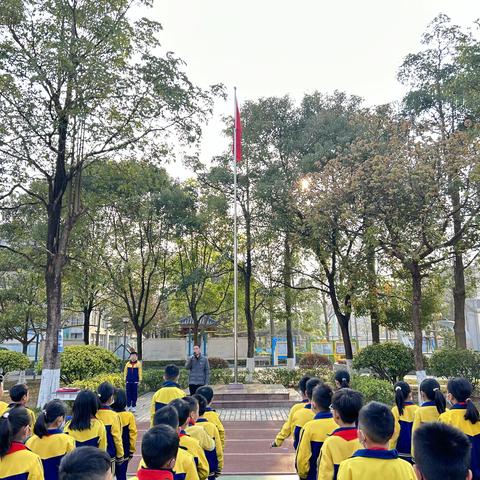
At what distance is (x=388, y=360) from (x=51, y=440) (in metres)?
12.0

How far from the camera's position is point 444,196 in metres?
11.9

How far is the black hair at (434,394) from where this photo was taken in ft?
13.3

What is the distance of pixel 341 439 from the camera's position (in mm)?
2879

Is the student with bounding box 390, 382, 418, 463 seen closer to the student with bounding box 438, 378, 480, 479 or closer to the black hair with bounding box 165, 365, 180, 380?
the student with bounding box 438, 378, 480, 479

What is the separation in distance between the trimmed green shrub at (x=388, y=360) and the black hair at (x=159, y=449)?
1254 cm

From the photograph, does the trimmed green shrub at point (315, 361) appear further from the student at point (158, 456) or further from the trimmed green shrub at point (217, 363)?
the student at point (158, 456)

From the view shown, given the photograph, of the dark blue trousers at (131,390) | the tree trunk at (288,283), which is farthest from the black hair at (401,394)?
the tree trunk at (288,283)

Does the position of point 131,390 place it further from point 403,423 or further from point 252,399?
point 403,423

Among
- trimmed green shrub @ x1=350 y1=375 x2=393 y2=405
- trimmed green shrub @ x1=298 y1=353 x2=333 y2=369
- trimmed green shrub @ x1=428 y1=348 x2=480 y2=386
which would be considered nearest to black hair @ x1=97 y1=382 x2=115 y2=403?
trimmed green shrub @ x1=350 y1=375 x2=393 y2=405

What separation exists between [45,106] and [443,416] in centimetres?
1077

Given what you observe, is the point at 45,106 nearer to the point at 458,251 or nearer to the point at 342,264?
the point at 342,264

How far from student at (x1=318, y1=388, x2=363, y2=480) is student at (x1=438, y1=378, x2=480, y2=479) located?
1.18 meters

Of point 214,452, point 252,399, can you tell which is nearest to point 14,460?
point 214,452

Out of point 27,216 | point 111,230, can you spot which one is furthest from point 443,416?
point 111,230
